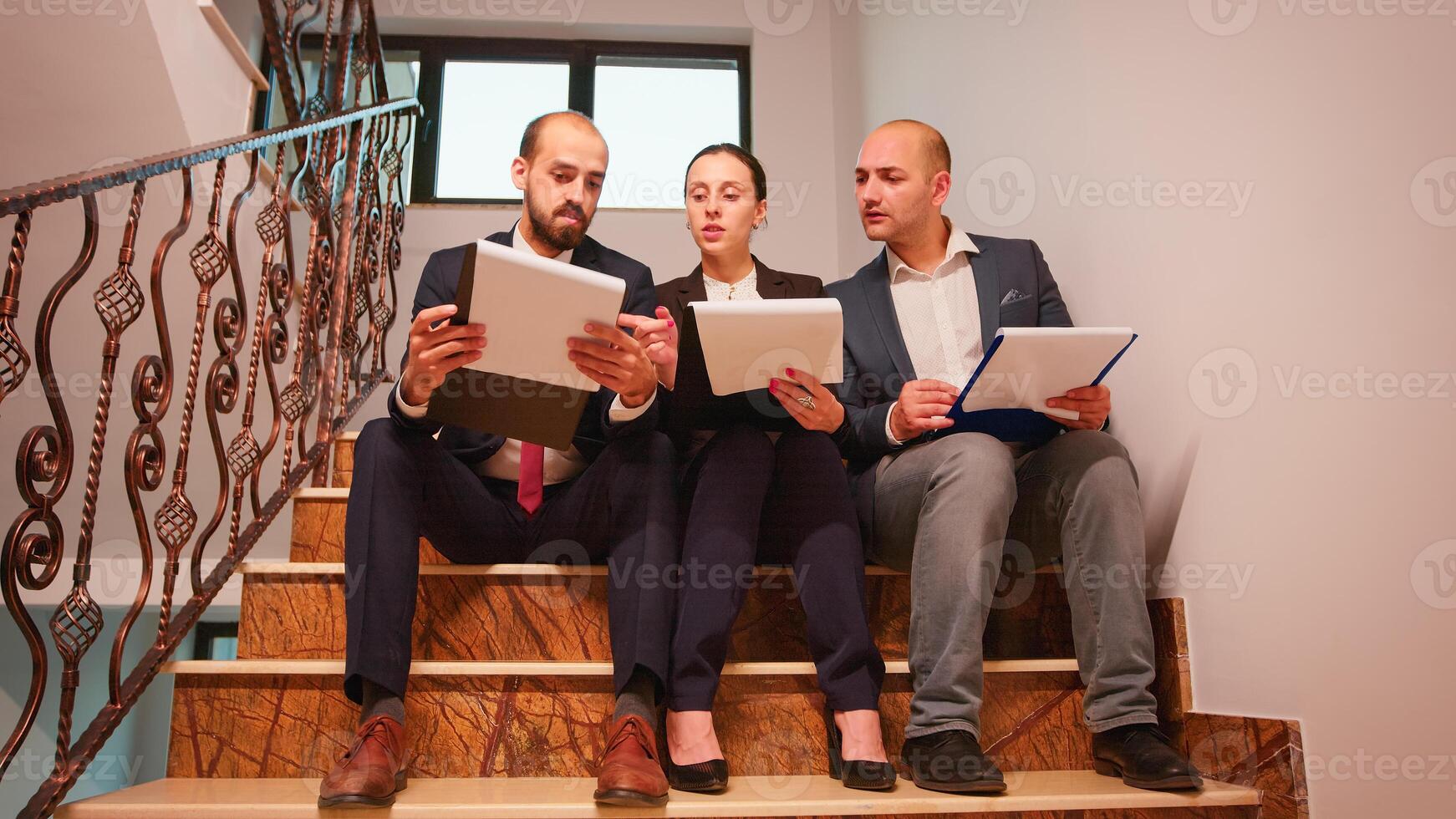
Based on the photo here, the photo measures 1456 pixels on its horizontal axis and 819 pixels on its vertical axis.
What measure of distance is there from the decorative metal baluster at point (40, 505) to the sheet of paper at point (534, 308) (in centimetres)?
47

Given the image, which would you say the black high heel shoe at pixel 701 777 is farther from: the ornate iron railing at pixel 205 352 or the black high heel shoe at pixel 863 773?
the ornate iron railing at pixel 205 352

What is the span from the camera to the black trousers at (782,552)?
135 centimetres

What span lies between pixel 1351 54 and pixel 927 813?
1.15m

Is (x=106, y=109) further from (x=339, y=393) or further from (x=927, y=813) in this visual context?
(x=927, y=813)

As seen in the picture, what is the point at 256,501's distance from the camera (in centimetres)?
175

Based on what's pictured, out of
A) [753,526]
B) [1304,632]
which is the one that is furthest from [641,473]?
[1304,632]

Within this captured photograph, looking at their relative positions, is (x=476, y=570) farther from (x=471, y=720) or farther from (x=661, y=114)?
(x=661, y=114)

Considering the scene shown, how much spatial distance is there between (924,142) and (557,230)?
0.75m

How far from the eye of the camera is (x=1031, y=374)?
144 cm

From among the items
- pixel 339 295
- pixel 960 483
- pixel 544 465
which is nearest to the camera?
pixel 960 483

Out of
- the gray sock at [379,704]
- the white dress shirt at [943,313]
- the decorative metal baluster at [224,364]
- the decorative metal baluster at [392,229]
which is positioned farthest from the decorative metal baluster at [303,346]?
the white dress shirt at [943,313]

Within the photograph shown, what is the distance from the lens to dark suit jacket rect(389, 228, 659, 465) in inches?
59.6

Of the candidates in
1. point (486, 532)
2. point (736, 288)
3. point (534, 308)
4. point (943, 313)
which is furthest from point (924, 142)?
point (486, 532)

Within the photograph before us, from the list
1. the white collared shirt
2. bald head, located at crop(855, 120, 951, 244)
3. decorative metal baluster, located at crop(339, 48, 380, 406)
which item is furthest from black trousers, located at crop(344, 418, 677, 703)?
decorative metal baluster, located at crop(339, 48, 380, 406)
